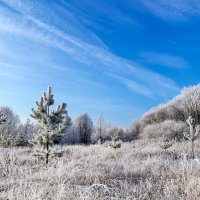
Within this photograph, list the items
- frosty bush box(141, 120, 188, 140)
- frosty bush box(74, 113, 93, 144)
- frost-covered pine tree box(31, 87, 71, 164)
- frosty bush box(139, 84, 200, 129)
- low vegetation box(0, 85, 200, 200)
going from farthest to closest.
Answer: frosty bush box(74, 113, 93, 144) → frosty bush box(139, 84, 200, 129) → frosty bush box(141, 120, 188, 140) → frost-covered pine tree box(31, 87, 71, 164) → low vegetation box(0, 85, 200, 200)

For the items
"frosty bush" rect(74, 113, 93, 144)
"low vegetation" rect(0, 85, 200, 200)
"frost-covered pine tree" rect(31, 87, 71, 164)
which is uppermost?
"frosty bush" rect(74, 113, 93, 144)

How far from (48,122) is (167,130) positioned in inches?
1154

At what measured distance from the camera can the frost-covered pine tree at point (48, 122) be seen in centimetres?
1224

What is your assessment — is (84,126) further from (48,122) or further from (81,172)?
(81,172)

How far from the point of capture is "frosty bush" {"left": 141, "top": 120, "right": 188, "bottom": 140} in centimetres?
3906

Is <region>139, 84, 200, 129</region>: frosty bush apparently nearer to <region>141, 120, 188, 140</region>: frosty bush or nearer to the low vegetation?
<region>141, 120, 188, 140</region>: frosty bush

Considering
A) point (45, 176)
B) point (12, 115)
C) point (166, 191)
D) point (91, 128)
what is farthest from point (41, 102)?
point (12, 115)

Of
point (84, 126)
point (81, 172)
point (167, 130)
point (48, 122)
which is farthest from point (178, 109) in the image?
point (81, 172)

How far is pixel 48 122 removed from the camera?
40.0ft

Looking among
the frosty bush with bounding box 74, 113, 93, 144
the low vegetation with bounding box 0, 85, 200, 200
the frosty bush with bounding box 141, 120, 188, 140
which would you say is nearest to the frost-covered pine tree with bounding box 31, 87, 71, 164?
the low vegetation with bounding box 0, 85, 200, 200

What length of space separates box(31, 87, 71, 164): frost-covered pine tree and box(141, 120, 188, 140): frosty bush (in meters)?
26.7

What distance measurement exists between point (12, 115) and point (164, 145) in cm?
4200

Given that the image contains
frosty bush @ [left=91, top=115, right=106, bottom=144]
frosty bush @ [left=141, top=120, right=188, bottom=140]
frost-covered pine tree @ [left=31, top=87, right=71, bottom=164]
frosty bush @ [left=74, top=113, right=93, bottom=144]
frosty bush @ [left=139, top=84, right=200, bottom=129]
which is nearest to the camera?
frost-covered pine tree @ [left=31, top=87, right=71, bottom=164]

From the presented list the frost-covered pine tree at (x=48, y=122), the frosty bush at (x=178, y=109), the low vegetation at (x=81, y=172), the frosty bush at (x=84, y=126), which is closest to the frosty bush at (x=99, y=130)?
the frosty bush at (x=84, y=126)
